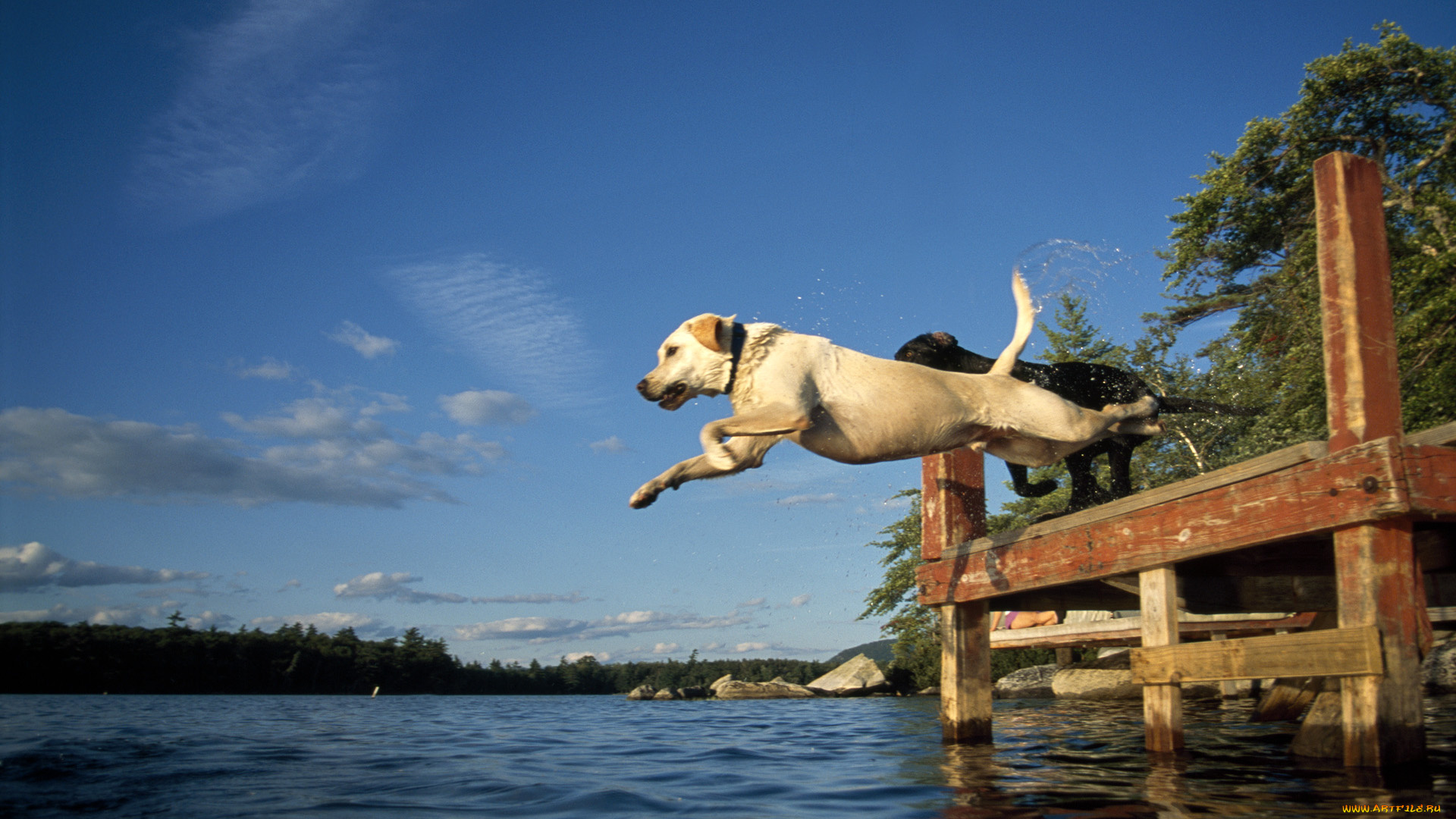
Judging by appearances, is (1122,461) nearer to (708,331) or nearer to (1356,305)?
(1356,305)

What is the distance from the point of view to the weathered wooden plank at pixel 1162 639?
6.01 m

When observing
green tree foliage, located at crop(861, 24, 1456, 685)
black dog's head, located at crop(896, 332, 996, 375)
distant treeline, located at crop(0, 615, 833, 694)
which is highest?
green tree foliage, located at crop(861, 24, 1456, 685)

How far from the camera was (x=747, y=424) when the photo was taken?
17.0ft

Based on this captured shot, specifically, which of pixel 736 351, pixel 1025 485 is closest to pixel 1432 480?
pixel 1025 485

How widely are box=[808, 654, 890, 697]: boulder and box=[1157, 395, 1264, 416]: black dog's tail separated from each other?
1042 inches

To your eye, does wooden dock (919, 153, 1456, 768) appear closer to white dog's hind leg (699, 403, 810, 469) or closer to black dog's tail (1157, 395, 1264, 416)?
black dog's tail (1157, 395, 1264, 416)

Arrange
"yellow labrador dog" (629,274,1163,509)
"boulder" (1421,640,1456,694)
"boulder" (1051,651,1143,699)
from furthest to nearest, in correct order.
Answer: "boulder" (1051,651,1143,699) → "boulder" (1421,640,1456,694) → "yellow labrador dog" (629,274,1163,509)

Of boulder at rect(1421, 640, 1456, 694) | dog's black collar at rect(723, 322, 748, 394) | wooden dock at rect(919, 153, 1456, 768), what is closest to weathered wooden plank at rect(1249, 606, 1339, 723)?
wooden dock at rect(919, 153, 1456, 768)

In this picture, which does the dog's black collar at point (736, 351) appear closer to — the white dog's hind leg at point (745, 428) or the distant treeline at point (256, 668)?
the white dog's hind leg at point (745, 428)

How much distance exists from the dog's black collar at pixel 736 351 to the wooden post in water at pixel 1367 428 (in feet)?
11.0

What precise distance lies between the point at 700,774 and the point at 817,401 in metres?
3.25

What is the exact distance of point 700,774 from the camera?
22.1ft

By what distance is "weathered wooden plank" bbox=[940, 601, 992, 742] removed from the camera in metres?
8.02

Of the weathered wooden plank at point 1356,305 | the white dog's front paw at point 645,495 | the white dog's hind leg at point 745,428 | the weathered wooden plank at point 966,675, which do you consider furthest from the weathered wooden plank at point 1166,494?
the white dog's front paw at point 645,495
